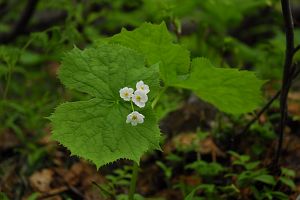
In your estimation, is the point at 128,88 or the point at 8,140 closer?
the point at 128,88

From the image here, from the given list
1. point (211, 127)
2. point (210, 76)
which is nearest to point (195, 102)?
point (211, 127)

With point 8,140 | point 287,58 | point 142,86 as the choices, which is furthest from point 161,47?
point 8,140

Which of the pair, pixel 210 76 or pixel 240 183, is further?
pixel 240 183

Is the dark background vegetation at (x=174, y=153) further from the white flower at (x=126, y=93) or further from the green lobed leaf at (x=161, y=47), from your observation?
the white flower at (x=126, y=93)

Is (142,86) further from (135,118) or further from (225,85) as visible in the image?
(225,85)

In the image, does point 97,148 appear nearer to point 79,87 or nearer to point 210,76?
point 79,87

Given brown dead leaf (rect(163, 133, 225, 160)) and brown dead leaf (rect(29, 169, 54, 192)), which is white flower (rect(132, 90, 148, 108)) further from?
brown dead leaf (rect(29, 169, 54, 192))
